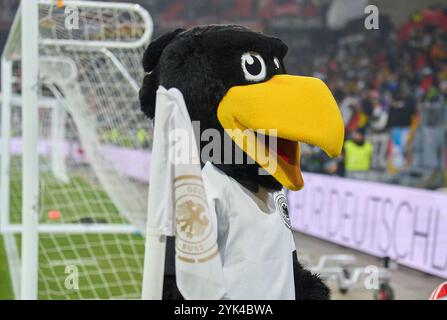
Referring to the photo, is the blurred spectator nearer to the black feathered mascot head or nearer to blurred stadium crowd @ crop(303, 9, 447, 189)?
blurred stadium crowd @ crop(303, 9, 447, 189)

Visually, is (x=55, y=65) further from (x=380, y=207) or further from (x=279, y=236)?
(x=279, y=236)

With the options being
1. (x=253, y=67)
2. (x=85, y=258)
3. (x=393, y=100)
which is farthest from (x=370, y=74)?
(x=253, y=67)

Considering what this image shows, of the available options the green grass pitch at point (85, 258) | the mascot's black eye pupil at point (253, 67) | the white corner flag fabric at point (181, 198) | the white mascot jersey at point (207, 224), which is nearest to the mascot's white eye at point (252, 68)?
the mascot's black eye pupil at point (253, 67)

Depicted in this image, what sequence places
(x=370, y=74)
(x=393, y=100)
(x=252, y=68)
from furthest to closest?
(x=370, y=74)
(x=393, y=100)
(x=252, y=68)

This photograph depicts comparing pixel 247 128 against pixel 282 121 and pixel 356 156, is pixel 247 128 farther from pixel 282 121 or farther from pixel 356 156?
pixel 356 156

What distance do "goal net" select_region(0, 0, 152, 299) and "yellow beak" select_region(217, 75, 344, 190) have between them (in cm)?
99

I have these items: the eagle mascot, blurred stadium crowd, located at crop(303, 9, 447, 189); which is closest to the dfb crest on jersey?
the eagle mascot

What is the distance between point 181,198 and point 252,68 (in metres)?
0.51

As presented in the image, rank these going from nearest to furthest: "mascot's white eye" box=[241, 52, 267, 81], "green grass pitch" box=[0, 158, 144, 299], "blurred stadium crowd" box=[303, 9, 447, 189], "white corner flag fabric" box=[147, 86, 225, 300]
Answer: "white corner flag fabric" box=[147, 86, 225, 300], "mascot's white eye" box=[241, 52, 267, 81], "green grass pitch" box=[0, 158, 144, 299], "blurred stadium crowd" box=[303, 9, 447, 189]

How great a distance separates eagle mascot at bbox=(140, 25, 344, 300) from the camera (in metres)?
1.90

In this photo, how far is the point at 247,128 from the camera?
78.0 inches

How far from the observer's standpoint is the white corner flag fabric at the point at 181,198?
170cm

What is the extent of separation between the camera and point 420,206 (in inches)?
240
